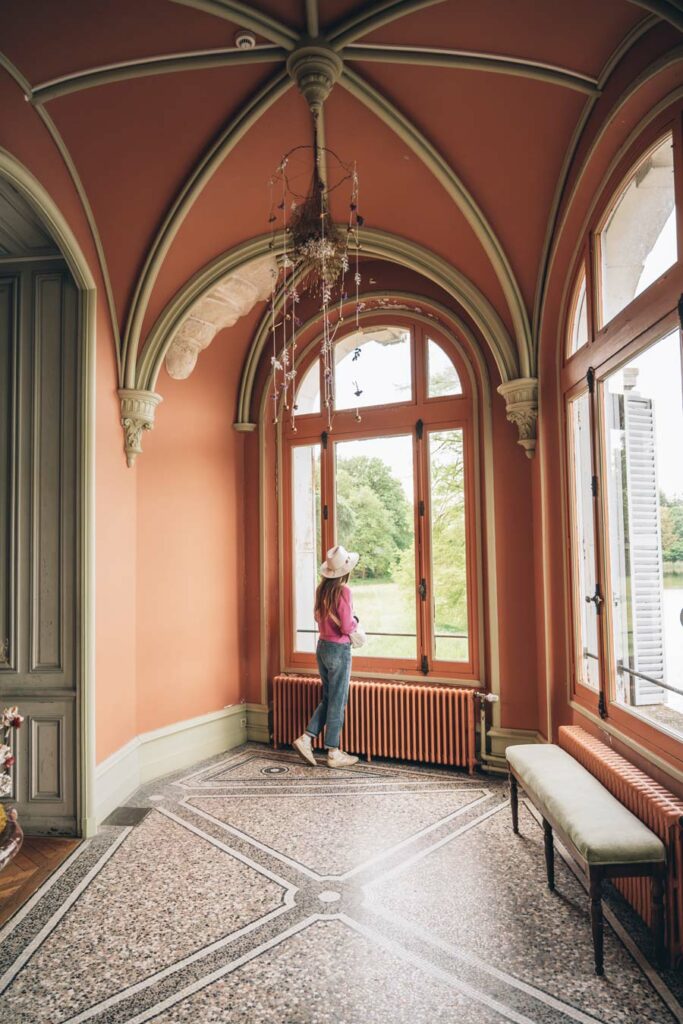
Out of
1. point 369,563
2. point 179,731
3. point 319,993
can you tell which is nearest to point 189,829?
point 179,731

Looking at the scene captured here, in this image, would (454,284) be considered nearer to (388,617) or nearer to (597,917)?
(388,617)

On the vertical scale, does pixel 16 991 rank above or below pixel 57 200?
below

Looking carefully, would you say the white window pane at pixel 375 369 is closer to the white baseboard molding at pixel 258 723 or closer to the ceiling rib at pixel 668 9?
the white baseboard molding at pixel 258 723

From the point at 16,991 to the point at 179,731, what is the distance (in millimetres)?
2764

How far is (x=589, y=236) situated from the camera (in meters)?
3.97

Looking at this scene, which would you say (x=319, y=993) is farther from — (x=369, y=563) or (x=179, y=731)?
(x=369, y=563)

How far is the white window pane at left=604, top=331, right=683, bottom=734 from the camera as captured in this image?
307cm

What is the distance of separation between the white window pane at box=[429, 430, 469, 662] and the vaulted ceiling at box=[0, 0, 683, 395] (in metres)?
1.00

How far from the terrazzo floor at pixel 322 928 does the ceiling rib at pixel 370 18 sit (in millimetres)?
4027

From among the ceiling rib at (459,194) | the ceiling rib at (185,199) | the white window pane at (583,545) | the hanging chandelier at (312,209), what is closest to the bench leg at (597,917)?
the white window pane at (583,545)

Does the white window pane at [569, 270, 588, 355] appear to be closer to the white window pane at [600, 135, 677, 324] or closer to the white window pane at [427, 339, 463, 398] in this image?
the white window pane at [600, 135, 677, 324]

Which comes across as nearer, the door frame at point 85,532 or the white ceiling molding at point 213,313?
the door frame at point 85,532

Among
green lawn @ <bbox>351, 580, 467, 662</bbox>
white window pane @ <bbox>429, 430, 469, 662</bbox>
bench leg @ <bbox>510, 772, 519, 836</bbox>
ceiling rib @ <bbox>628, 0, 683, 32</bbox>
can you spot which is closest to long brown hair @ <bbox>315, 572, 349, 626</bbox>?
green lawn @ <bbox>351, 580, 467, 662</bbox>

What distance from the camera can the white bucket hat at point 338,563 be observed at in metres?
5.28
